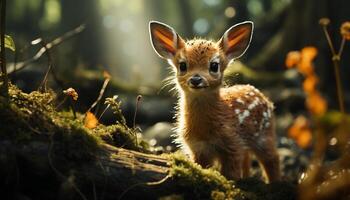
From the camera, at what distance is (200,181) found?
4504 mm

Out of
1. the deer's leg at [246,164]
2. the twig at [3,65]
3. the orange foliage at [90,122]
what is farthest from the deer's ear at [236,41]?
the twig at [3,65]

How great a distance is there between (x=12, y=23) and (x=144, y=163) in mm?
33704

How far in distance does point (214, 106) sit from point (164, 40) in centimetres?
102

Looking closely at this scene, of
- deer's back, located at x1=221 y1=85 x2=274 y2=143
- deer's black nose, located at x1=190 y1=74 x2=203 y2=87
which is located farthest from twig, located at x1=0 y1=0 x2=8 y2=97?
deer's back, located at x1=221 y1=85 x2=274 y2=143

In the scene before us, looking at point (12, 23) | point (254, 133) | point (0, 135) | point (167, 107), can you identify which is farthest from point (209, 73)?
point (12, 23)

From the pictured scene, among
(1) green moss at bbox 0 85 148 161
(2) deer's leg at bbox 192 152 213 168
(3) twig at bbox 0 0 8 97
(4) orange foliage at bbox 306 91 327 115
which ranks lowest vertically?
(4) orange foliage at bbox 306 91 327 115

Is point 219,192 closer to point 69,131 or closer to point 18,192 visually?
point 69,131

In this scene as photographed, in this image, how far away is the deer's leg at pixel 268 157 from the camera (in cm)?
761

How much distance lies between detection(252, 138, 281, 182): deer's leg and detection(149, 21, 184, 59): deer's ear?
4.98 ft

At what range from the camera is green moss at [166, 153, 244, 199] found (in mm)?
4402

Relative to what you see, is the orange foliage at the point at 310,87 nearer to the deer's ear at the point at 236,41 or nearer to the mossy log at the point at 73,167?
the mossy log at the point at 73,167

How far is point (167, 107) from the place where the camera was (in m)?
13.5

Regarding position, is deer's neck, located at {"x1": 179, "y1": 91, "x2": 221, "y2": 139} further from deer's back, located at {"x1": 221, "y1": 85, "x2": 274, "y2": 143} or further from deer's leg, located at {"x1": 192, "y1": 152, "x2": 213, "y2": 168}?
deer's back, located at {"x1": 221, "y1": 85, "x2": 274, "y2": 143}

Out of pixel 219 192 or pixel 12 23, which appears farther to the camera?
pixel 12 23
